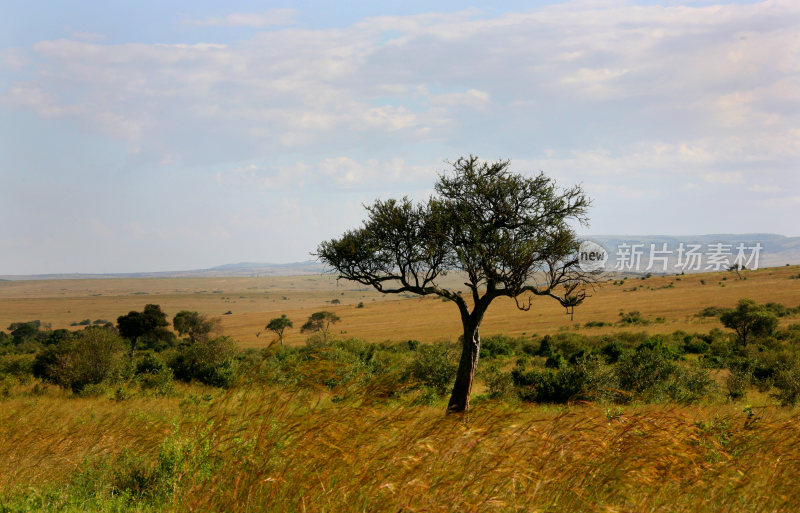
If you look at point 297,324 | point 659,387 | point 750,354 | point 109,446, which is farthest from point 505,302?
point 109,446

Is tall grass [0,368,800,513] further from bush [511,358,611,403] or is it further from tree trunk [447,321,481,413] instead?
bush [511,358,611,403]

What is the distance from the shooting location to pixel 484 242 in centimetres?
1731

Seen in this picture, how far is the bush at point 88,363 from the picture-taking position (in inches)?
877

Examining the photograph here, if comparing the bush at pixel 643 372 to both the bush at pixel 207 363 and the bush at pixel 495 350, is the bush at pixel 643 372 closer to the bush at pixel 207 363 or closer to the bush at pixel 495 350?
the bush at pixel 207 363

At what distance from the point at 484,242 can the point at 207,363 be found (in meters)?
17.4

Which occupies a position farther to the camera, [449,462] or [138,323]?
[138,323]

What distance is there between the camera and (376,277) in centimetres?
1972

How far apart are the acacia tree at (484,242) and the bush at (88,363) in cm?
1320

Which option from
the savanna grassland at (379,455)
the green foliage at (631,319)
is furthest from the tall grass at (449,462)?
the green foliage at (631,319)

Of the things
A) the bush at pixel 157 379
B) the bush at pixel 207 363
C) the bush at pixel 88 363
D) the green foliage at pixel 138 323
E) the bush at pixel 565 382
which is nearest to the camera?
the bush at pixel 565 382

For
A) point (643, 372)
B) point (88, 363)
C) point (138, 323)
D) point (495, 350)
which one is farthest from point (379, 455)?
point (138, 323)

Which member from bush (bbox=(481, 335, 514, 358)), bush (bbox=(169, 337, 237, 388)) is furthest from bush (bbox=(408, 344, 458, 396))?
bush (bbox=(481, 335, 514, 358))

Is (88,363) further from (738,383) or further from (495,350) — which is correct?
(495,350)

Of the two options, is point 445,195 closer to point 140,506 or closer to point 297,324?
point 140,506
